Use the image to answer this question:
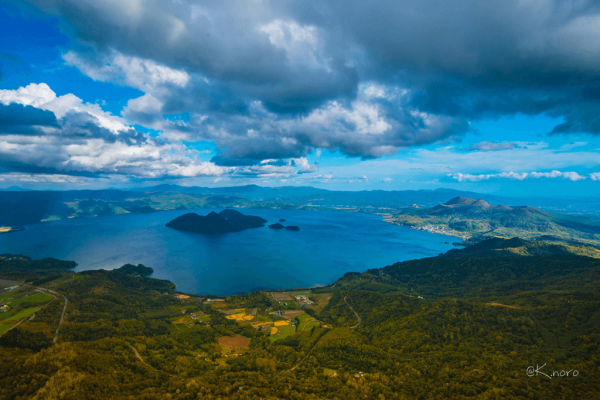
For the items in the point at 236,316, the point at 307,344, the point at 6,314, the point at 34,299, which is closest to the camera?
the point at 307,344

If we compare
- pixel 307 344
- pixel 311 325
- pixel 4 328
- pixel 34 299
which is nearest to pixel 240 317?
pixel 311 325

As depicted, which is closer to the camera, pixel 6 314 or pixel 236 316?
pixel 6 314

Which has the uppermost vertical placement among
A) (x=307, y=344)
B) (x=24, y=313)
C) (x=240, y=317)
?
(x=24, y=313)

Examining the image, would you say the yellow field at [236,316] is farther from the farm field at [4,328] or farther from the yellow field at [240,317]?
the farm field at [4,328]

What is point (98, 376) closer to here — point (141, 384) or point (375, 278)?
point (141, 384)

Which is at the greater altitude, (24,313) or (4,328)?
(4,328)
